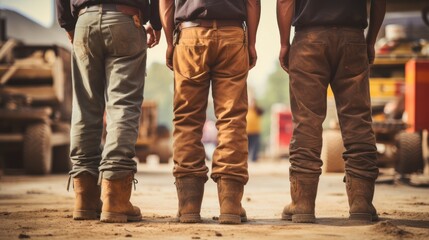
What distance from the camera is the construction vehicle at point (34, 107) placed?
1208 cm

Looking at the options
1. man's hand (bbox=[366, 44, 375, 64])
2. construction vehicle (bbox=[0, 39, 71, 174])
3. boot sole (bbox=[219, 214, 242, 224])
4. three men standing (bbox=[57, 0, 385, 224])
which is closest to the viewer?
boot sole (bbox=[219, 214, 242, 224])

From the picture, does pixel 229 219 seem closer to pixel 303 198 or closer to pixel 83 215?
pixel 303 198

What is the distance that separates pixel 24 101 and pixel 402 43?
6.68 meters

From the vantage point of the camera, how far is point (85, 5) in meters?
5.33

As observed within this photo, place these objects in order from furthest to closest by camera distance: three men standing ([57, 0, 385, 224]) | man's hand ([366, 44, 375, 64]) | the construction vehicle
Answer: the construction vehicle
man's hand ([366, 44, 375, 64])
three men standing ([57, 0, 385, 224])

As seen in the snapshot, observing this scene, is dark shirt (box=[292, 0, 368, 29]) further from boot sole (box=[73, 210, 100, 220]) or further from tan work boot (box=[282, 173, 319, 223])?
boot sole (box=[73, 210, 100, 220])

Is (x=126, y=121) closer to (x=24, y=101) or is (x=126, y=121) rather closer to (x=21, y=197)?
(x=21, y=197)

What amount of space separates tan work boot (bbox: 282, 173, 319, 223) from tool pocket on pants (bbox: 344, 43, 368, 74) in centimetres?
77

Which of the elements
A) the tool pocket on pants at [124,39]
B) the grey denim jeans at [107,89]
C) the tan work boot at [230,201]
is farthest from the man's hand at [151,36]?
the tan work boot at [230,201]

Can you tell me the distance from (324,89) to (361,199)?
0.77 metres

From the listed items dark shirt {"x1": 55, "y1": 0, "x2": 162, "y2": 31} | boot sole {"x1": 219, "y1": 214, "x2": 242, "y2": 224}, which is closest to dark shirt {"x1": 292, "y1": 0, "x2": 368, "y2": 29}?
dark shirt {"x1": 55, "y1": 0, "x2": 162, "y2": 31}

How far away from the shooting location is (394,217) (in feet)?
18.7

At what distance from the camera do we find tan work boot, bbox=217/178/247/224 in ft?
16.6

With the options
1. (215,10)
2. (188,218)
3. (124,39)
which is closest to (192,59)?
(215,10)
